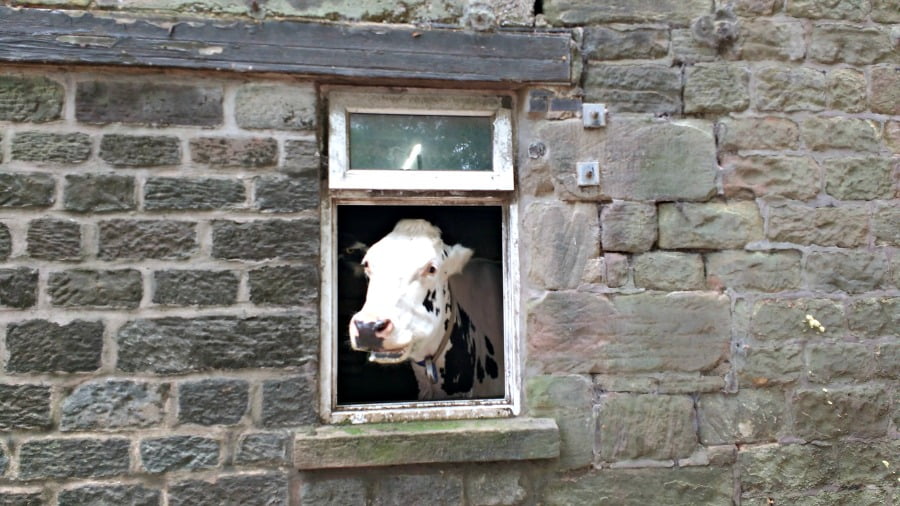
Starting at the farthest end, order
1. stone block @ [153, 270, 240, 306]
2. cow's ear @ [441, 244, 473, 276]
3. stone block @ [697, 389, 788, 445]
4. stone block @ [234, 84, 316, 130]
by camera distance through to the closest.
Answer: cow's ear @ [441, 244, 473, 276] < stone block @ [697, 389, 788, 445] < stone block @ [234, 84, 316, 130] < stone block @ [153, 270, 240, 306]

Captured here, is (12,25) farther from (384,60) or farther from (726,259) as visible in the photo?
(726,259)

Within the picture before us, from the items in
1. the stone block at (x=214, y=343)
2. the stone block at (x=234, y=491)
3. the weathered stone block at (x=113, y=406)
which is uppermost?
the stone block at (x=214, y=343)

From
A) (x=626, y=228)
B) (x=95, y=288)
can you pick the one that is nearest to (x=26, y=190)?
(x=95, y=288)

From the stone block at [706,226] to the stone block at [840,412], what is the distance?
758 millimetres

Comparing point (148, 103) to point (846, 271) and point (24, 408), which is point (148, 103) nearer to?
point (24, 408)

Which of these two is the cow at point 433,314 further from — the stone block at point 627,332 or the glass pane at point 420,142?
the stone block at point 627,332

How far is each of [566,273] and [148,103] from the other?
193 cm

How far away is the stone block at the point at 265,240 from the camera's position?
2576 millimetres

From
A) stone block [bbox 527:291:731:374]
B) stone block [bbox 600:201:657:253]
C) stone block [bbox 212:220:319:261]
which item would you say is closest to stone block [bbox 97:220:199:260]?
stone block [bbox 212:220:319:261]

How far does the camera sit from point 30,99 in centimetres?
253

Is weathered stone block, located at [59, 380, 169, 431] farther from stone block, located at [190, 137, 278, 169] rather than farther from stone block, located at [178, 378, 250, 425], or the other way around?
stone block, located at [190, 137, 278, 169]

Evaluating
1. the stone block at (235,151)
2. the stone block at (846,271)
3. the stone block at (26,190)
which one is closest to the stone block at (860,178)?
the stone block at (846,271)

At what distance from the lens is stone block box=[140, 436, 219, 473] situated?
2.47 metres

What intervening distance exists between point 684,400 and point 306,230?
5.97ft
